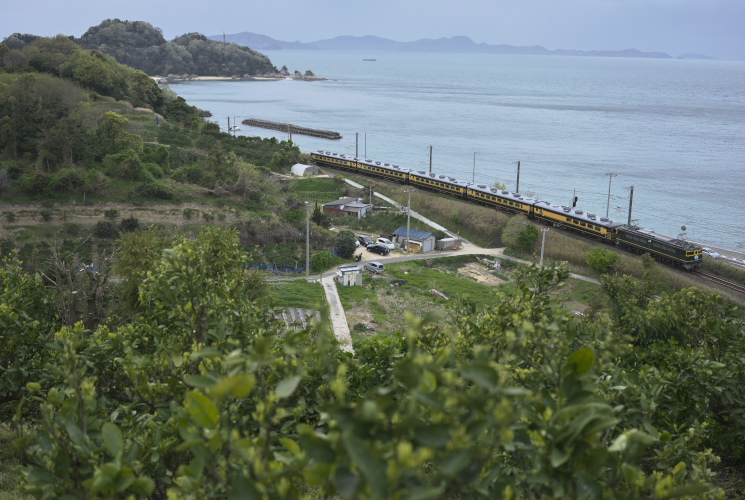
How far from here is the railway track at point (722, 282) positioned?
97.0 ft

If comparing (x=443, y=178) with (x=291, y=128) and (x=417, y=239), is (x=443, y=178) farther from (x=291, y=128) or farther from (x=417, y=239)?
(x=291, y=128)

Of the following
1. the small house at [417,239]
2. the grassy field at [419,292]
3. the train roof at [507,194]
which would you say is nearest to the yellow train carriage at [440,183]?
the train roof at [507,194]

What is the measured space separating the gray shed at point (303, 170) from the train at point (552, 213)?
360 centimetres

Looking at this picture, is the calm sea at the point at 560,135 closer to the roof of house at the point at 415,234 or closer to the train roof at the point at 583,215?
the train roof at the point at 583,215

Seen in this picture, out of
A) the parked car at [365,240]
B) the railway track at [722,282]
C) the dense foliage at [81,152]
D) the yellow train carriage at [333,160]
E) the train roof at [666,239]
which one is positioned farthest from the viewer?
the yellow train carriage at [333,160]

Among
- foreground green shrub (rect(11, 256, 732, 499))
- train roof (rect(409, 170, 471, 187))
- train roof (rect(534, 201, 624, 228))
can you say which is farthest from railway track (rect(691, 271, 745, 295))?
foreground green shrub (rect(11, 256, 732, 499))

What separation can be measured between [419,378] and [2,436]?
8.39 metres

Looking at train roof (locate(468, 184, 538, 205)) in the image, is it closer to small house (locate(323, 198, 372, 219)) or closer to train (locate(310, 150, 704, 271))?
train (locate(310, 150, 704, 271))

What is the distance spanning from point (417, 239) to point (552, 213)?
9.62 metres

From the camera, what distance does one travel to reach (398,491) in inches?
111

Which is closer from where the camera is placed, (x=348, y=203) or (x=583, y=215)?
(x=583, y=215)

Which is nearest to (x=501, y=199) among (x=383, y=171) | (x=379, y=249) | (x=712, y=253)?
(x=379, y=249)

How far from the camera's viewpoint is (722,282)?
99.2 ft

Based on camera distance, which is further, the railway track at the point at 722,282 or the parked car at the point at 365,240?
the parked car at the point at 365,240
